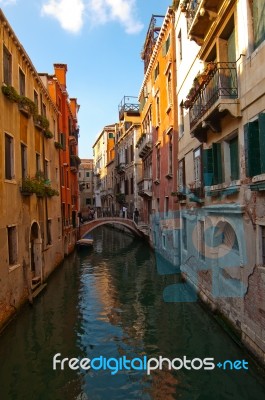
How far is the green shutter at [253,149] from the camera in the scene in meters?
6.73

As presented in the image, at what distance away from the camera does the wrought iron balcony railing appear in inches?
303

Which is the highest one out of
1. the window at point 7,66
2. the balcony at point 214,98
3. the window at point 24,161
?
Result: the window at point 7,66

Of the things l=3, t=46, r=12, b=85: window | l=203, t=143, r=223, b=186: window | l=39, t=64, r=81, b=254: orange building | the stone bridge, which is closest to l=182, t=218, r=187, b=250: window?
l=203, t=143, r=223, b=186: window

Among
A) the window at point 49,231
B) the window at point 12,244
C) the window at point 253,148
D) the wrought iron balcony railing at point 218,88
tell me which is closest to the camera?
the window at point 253,148

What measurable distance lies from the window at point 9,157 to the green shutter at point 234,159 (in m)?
6.12

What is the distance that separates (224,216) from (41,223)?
8.20 metres

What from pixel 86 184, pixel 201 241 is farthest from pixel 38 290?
pixel 86 184

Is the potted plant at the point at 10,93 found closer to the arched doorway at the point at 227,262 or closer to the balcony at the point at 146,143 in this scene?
the arched doorway at the point at 227,262

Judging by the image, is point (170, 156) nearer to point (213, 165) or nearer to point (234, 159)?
point (213, 165)

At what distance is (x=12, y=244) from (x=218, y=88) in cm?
696

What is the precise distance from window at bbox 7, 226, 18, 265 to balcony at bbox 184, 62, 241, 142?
5868 mm

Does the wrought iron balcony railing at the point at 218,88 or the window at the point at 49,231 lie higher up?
the wrought iron balcony railing at the point at 218,88

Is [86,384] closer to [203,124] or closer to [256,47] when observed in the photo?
[203,124]

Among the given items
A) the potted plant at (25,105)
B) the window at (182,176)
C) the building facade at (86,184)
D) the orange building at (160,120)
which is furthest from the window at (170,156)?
the building facade at (86,184)
